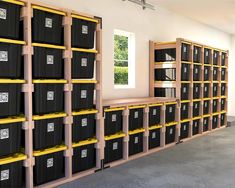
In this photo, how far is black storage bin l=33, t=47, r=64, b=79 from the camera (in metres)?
3.05

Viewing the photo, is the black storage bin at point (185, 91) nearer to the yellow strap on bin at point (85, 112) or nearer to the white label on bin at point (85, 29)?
the yellow strap on bin at point (85, 112)

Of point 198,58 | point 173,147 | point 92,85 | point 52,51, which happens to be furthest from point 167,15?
point 52,51

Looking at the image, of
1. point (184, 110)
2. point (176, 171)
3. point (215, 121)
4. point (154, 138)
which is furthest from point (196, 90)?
point (176, 171)

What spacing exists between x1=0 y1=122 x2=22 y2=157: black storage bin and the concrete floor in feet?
2.52

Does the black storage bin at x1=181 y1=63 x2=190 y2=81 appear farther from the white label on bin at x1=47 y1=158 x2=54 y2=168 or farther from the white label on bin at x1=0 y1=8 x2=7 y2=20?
the white label on bin at x1=0 y1=8 x2=7 y2=20

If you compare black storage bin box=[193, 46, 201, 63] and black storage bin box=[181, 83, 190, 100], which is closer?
black storage bin box=[181, 83, 190, 100]

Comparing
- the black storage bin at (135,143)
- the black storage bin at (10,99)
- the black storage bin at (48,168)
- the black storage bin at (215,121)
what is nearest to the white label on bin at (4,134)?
the black storage bin at (10,99)

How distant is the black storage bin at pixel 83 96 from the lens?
11.4 feet

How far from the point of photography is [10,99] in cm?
284

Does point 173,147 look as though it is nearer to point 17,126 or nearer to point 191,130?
point 191,130

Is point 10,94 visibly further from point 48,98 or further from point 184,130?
point 184,130

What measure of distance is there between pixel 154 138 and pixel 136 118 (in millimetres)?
675

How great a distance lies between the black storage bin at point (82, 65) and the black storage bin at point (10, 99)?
76 centimetres

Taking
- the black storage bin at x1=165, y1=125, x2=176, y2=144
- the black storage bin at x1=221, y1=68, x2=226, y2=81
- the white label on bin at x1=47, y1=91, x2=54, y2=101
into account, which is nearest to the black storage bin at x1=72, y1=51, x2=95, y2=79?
the white label on bin at x1=47, y1=91, x2=54, y2=101
